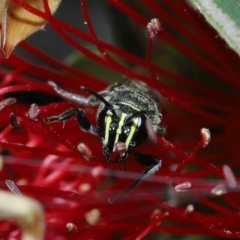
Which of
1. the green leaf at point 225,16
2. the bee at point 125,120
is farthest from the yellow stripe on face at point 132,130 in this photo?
the green leaf at point 225,16

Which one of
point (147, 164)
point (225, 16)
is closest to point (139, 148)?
point (147, 164)

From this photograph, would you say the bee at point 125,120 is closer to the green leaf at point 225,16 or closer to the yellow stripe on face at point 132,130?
the yellow stripe on face at point 132,130

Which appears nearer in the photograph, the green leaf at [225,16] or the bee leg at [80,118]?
the green leaf at [225,16]

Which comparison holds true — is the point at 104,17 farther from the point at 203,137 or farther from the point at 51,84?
the point at 203,137

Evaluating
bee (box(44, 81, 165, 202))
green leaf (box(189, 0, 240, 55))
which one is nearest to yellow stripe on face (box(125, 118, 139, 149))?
bee (box(44, 81, 165, 202))

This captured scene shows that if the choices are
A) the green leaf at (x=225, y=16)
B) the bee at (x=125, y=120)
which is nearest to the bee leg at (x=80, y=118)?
the bee at (x=125, y=120)

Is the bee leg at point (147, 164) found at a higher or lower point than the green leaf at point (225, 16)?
lower

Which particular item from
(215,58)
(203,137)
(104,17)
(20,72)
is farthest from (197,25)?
(104,17)
